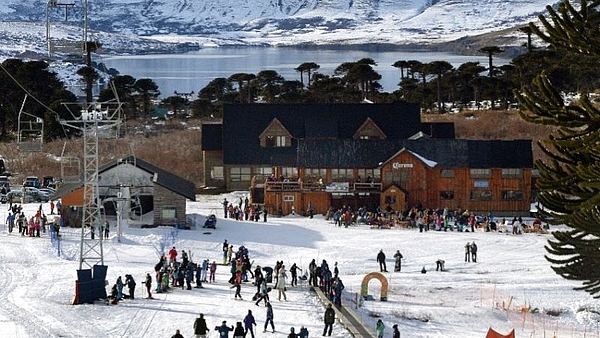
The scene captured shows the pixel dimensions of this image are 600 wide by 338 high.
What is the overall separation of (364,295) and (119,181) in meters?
16.6

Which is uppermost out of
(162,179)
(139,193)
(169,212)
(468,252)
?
(162,179)

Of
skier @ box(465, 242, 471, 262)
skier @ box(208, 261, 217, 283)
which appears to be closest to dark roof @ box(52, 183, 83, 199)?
skier @ box(208, 261, 217, 283)

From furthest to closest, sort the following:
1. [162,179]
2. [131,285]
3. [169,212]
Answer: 1. [162,179]
2. [169,212]
3. [131,285]

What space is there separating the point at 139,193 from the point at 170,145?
24917 mm

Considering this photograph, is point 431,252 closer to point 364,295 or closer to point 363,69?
point 364,295

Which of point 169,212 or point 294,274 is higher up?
point 169,212

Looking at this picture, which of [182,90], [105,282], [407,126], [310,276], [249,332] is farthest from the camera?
[182,90]

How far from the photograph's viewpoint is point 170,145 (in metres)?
67.6

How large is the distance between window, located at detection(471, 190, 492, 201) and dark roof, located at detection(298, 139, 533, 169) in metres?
1.19

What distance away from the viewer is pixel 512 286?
Answer: 3231 centimetres

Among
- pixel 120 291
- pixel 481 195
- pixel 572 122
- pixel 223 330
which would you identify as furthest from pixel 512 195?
pixel 572 122

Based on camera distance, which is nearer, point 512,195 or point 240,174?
point 512,195

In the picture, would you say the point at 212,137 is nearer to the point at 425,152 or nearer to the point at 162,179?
the point at 425,152

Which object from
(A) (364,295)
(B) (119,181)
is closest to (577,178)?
(A) (364,295)
